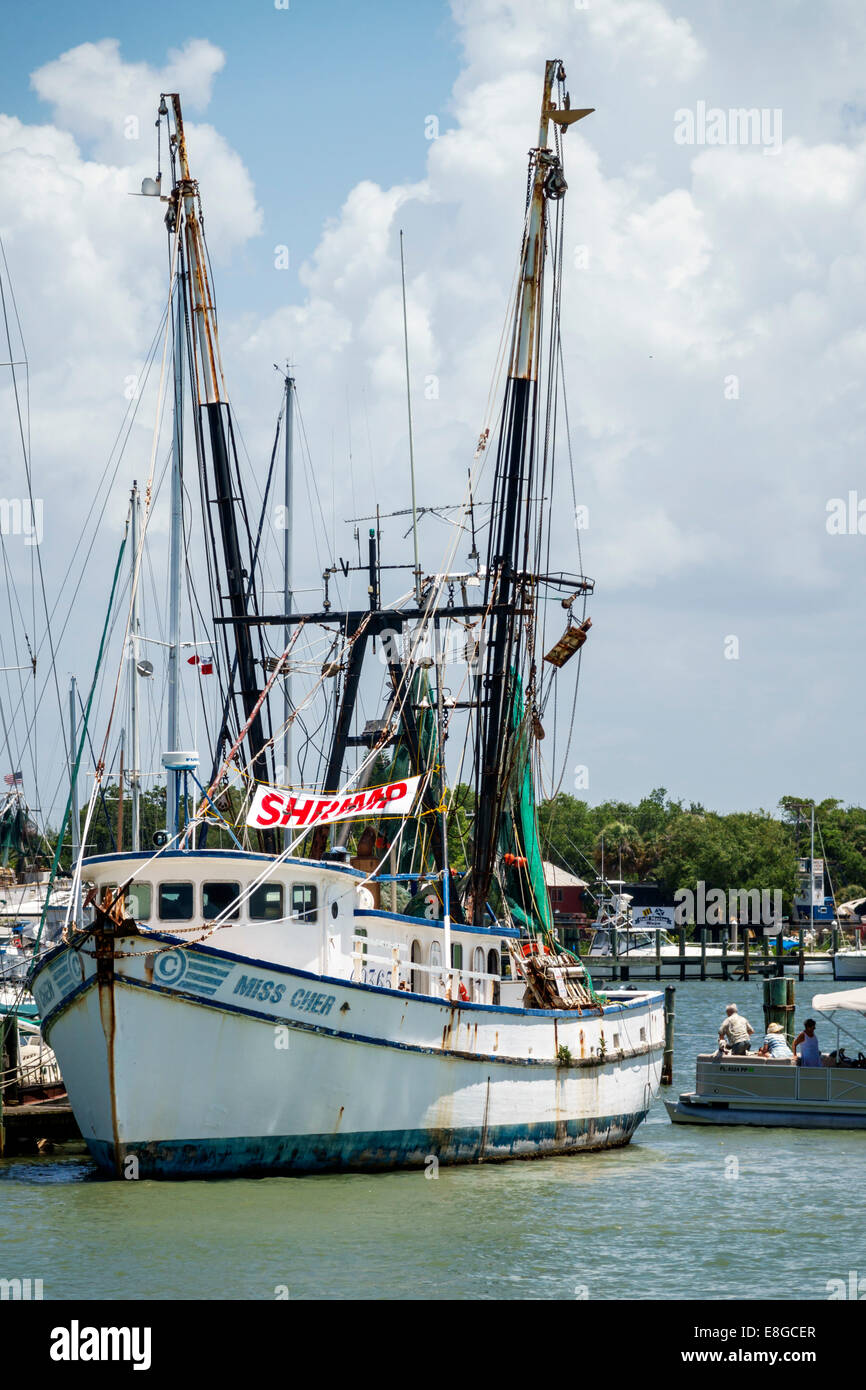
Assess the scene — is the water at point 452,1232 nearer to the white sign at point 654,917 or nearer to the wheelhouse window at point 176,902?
the wheelhouse window at point 176,902

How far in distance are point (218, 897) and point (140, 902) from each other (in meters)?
1.21

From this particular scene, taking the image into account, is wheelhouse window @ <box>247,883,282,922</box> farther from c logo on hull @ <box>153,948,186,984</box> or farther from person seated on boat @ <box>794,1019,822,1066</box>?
person seated on boat @ <box>794,1019,822,1066</box>

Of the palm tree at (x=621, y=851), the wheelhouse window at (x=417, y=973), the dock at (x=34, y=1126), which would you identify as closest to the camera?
the wheelhouse window at (x=417, y=973)

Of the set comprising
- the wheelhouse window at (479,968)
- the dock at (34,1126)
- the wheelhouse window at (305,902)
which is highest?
the wheelhouse window at (305,902)

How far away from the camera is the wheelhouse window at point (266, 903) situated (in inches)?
1046

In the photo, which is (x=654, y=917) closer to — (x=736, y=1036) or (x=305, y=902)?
(x=736, y=1036)

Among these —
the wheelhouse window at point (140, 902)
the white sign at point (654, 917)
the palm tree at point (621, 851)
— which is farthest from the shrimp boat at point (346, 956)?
the palm tree at point (621, 851)

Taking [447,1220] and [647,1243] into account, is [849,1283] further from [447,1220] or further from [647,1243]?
[447,1220]

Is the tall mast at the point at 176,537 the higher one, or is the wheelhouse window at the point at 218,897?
the tall mast at the point at 176,537

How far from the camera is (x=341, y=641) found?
116 ft

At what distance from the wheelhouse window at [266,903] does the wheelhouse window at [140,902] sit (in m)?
1.58

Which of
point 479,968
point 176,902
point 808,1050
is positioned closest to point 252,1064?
point 176,902

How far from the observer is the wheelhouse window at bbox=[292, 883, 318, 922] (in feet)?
87.8

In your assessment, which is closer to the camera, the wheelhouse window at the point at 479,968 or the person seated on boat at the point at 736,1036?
the wheelhouse window at the point at 479,968
